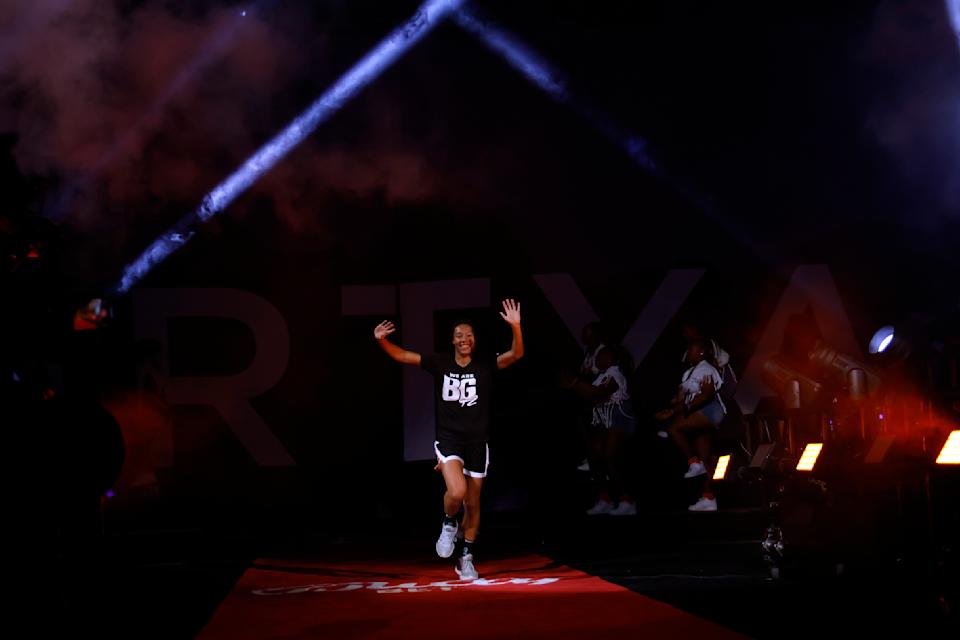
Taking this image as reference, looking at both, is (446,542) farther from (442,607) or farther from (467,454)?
(442,607)

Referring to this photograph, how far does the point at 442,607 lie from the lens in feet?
19.1

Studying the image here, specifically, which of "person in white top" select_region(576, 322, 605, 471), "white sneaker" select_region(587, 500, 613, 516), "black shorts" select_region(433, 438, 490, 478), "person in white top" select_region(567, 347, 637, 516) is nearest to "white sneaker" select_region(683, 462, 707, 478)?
"person in white top" select_region(567, 347, 637, 516)

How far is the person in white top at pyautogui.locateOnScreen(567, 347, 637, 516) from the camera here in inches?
420

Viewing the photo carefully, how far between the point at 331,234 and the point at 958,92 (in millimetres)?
6849

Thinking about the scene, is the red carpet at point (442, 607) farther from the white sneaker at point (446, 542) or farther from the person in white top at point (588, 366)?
the person in white top at point (588, 366)

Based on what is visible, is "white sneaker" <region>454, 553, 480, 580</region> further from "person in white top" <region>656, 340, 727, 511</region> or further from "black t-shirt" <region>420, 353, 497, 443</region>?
"person in white top" <region>656, 340, 727, 511</region>

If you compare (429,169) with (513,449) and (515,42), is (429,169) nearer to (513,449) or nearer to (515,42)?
(515,42)

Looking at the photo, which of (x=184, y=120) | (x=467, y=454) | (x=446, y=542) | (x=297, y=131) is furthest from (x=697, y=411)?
(x=184, y=120)

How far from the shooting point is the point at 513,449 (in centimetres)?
1134

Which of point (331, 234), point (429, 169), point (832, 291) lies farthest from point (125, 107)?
point (832, 291)

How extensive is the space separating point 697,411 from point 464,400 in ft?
11.9

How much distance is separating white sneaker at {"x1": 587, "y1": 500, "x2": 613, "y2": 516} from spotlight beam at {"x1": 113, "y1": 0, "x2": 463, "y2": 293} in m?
4.79

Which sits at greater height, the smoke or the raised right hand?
the smoke

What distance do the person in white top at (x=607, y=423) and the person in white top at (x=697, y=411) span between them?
39cm
